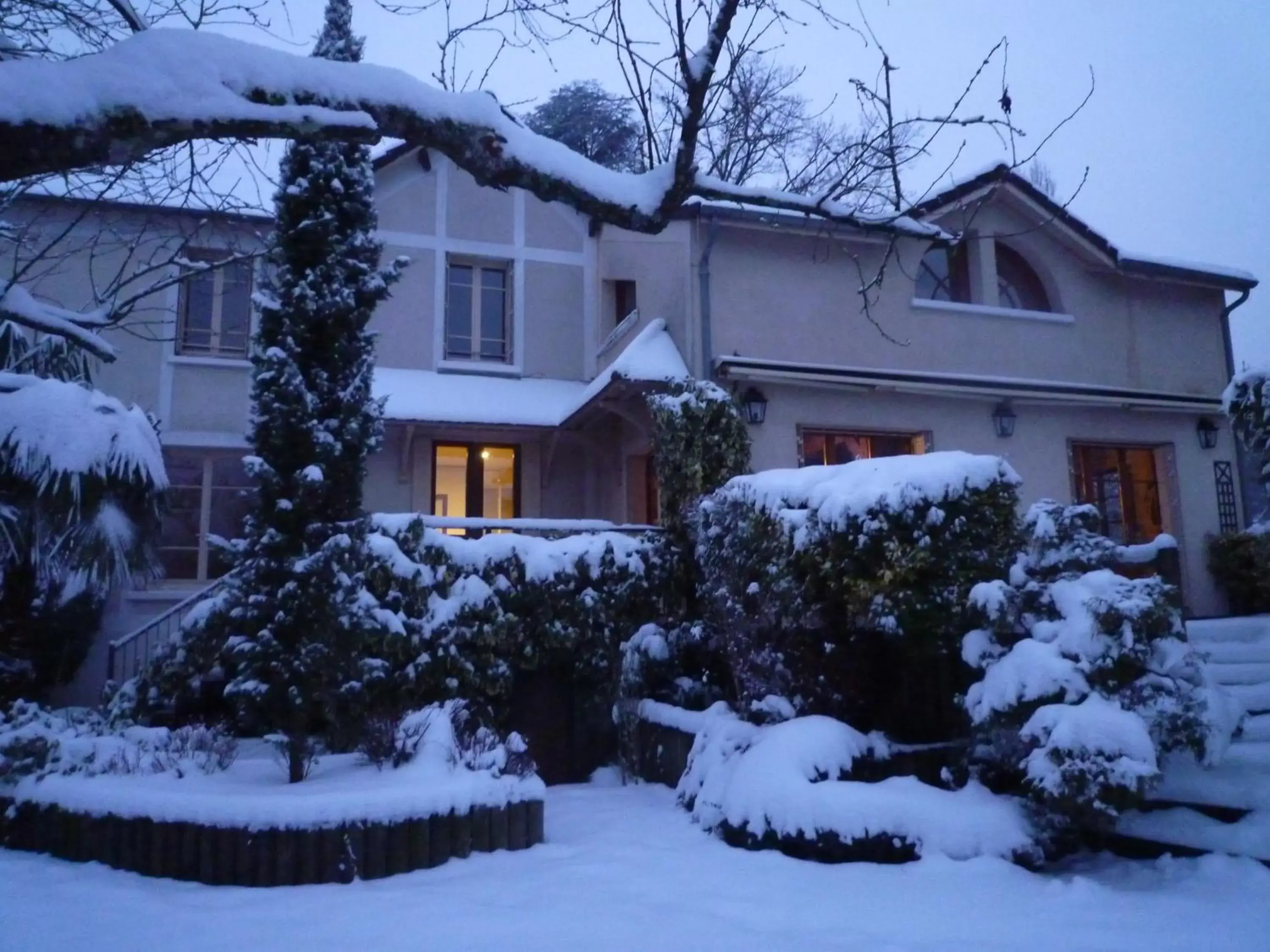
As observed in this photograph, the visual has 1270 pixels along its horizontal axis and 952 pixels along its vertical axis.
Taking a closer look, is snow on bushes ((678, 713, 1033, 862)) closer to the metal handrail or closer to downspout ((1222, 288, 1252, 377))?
the metal handrail

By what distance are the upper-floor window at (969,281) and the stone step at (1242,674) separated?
662 centimetres

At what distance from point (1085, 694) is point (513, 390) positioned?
922 centimetres

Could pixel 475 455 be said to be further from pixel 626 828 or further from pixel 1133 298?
pixel 1133 298

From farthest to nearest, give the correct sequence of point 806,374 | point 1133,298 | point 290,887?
1. point 1133,298
2. point 806,374
3. point 290,887

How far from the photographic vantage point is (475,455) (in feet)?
42.8

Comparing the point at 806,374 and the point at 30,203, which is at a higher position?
the point at 30,203

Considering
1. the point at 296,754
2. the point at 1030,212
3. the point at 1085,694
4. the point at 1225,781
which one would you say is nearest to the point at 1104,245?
the point at 1030,212

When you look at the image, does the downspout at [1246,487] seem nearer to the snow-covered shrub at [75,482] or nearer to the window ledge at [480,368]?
the window ledge at [480,368]

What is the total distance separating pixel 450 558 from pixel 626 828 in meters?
2.89

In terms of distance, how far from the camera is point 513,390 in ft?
41.9

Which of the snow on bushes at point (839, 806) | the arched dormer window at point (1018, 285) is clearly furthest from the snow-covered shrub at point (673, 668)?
the arched dormer window at point (1018, 285)

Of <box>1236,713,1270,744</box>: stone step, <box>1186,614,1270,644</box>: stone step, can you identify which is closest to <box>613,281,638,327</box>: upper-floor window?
<box>1186,614,1270,644</box>: stone step

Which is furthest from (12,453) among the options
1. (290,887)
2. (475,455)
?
(475,455)

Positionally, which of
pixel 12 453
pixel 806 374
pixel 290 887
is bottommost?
pixel 290 887
